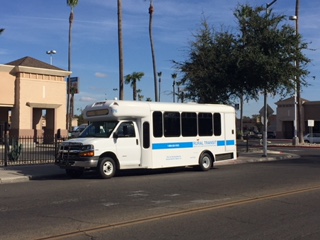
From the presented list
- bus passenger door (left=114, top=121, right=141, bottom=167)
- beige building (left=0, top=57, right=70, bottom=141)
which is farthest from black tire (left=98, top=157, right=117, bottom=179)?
beige building (left=0, top=57, right=70, bottom=141)

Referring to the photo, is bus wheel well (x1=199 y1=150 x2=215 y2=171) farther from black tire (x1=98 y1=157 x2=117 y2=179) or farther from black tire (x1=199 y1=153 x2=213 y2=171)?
black tire (x1=98 y1=157 x2=117 y2=179)

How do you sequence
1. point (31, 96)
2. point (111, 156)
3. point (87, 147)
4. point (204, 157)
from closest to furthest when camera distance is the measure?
point (87, 147)
point (111, 156)
point (204, 157)
point (31, 96)

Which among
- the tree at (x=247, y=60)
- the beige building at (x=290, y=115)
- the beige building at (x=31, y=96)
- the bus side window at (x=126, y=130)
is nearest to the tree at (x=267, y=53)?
the tree at (x=247, y=60)

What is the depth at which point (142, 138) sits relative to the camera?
16109 mm

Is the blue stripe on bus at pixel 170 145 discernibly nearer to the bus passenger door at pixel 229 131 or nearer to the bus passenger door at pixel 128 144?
the bus passenger door at pixel 128 144

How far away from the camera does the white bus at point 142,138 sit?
49.3 feet

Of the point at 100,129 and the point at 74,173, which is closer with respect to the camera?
the point at 100,129

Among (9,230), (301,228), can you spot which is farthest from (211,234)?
(9,230)

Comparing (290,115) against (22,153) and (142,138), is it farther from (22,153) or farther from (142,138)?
Result: (142,138)

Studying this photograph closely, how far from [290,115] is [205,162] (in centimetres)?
4832

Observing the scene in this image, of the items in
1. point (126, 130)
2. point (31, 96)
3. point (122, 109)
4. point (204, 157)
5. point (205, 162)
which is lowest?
point (205, 162)

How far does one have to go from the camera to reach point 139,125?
16125 millimetres

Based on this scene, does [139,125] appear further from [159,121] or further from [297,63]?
[297,63]

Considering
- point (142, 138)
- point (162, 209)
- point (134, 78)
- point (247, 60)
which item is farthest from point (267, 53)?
point (134, 78)
